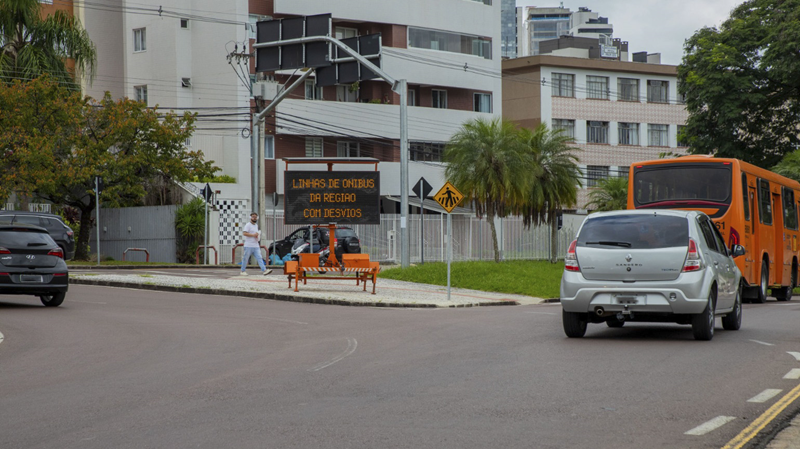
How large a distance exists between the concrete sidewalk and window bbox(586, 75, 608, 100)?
40054mm

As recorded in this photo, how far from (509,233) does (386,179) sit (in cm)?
817

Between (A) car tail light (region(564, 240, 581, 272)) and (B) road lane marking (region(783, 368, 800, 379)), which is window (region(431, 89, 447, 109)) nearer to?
(A) car tail light (region(564, 240, 581, 272))

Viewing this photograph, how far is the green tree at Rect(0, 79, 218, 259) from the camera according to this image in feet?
118

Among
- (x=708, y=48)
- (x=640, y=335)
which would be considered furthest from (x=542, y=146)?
(x=640, y=335)

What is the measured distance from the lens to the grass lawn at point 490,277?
1067 inches

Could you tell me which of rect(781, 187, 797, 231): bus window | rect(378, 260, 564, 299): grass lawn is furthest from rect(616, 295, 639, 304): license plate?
rect(781, 187, 797, 231): bus window

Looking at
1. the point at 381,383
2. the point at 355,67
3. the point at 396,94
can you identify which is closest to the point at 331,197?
the point at 355,67

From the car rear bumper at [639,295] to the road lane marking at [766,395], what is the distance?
12.0 feet

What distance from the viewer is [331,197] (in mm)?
23984

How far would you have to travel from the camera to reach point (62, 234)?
104 feet

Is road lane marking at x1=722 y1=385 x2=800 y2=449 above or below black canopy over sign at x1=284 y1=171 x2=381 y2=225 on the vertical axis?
below

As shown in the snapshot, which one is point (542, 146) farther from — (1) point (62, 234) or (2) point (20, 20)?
(2) point (20, 20)

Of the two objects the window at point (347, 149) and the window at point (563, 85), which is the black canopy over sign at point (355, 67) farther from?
the window at point (563, 85)

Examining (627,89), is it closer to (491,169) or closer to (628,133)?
(628,133)
